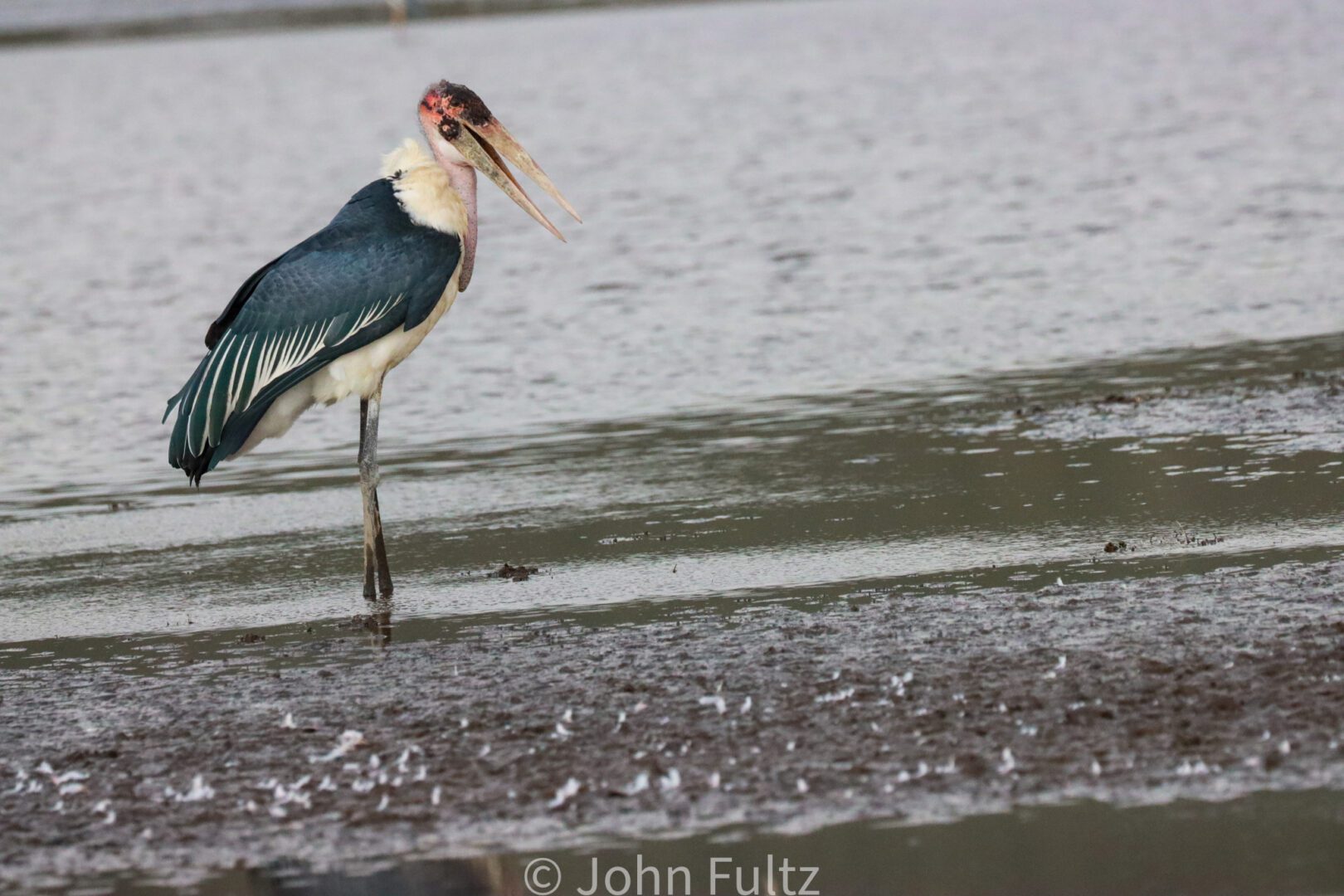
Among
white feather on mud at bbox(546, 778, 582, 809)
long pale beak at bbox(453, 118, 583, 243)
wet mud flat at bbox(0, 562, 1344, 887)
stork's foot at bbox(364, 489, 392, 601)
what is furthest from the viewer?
long pale beak at bbox(453, 118, 583, 243)

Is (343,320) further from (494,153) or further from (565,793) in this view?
(565,793)

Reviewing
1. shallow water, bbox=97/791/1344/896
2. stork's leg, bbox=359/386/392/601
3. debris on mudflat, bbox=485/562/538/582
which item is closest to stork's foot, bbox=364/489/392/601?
stork's leg, bbox=359/386/392/601

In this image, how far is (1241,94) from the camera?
28297 millimetres

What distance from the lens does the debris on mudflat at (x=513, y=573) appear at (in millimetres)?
8445

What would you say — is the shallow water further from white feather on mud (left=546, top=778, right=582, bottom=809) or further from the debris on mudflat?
the debris on mudflat

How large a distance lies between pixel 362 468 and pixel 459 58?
44.0 metres

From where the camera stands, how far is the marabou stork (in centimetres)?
826

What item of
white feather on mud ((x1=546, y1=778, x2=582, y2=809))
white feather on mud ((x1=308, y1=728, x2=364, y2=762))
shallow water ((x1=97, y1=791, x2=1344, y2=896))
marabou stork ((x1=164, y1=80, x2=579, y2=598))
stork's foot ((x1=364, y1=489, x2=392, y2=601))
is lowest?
shallow water ((x1=97, y1=791, x2=1344, y2=896))

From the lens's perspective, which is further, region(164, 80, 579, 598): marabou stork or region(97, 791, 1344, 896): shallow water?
region(164, 80, 579, 598): marabou stork

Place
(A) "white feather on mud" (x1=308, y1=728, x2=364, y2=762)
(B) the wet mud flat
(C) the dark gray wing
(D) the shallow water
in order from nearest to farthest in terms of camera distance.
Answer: (D) the shallow water → (B) the wet mud flat → (A) "white feather on mud" (x1=308, y1=728, x2=364, y2=762) → (C) the dark gray wing

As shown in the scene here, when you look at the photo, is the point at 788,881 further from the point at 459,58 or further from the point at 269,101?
the point at 459,58

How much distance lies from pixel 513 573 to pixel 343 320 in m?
1.12

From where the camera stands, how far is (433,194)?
8.44 m

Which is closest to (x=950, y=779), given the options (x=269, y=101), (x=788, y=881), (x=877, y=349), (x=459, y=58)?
(x=788, y=881)
